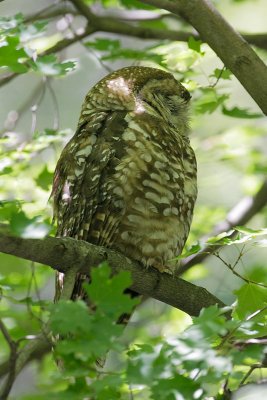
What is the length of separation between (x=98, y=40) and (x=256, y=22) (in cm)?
645

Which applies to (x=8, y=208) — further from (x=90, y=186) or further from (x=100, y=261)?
(x=100, y=261)

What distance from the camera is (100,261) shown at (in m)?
2.78

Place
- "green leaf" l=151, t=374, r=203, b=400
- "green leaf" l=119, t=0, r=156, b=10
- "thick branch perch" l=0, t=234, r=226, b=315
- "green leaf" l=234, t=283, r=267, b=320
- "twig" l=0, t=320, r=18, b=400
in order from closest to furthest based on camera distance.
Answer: "green leaf" l=151, t=374, r=203, b=400, "twig" l=0, t=320, r=18, b=400, "thick branch perch" l=0, t=234, r=226, b=315, "green leaf" l=234, t=283, r=267, b=320, "green leaf" l=119, t=0, r=156, b=10

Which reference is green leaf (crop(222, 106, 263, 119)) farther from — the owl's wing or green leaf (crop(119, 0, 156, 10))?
green leaf (crop(119, 0, 156, 10))

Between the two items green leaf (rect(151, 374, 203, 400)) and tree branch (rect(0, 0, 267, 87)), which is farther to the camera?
tree branch (rect(0, 0, 267, 87))

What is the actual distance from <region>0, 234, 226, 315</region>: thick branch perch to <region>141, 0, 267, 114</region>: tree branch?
79 centimetres

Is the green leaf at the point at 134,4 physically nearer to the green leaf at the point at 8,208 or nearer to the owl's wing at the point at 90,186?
the owl's wing at the point at 90,186

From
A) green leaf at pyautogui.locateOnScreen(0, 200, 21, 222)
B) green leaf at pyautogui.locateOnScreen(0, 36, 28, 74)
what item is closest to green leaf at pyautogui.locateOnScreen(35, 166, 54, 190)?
green leaf at pyautogui.locateOnScreen(0, 200, 21, 222)

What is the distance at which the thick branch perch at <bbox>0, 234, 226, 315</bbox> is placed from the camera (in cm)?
240

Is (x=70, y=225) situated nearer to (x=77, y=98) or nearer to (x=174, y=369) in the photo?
(x=174, y=369)

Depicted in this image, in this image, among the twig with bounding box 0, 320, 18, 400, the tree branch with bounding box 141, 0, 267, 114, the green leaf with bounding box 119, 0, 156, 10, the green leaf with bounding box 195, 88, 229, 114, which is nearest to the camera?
the twig with bounding box 0, 320, 18, 400

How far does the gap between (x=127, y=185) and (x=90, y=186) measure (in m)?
0.15

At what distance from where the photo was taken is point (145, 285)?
3.11 meters

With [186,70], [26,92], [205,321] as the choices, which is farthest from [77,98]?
[205,321]
